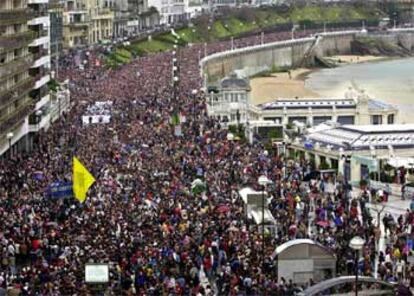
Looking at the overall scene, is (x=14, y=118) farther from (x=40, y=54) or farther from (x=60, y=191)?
(x=60, y=191)

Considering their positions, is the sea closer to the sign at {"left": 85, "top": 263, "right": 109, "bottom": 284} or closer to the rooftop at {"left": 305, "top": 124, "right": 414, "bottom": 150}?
the rooftop at {"left": 305, "top": 124, "right": 414, "bottom": 150}

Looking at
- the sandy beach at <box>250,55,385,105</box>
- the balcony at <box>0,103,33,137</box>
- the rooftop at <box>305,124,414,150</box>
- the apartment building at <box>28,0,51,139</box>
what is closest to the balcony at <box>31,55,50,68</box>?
the apartment building at <box>28,0,51,139</box>

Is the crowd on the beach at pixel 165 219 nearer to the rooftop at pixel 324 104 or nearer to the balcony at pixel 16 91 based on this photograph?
the balcony at pixel 16 91

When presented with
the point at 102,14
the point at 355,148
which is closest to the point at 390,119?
the point at 355,148

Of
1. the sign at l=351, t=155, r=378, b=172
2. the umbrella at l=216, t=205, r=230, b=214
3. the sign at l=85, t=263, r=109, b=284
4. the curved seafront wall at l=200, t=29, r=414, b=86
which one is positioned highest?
the sign at l=85, t=263, r=109, b=284

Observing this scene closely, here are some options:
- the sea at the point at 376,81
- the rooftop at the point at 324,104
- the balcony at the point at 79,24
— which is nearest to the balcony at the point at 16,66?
the rooftop at the point at 324,104

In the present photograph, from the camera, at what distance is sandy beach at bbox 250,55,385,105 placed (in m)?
96.2

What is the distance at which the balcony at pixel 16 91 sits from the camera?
48.4 metres

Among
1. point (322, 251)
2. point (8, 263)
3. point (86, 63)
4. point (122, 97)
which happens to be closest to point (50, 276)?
point (8, 263)

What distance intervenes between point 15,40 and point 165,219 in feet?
73.5

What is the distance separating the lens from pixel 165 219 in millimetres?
31719

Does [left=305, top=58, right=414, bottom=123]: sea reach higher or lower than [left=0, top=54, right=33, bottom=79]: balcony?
lower

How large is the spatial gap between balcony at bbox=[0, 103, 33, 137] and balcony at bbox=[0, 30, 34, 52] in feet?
8.01

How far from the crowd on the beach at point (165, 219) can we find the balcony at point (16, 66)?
305cm
